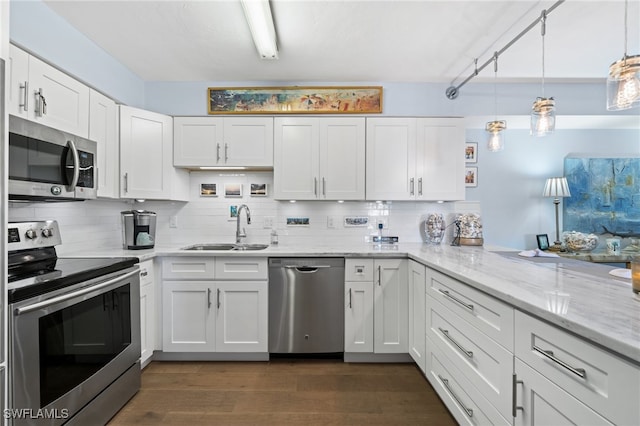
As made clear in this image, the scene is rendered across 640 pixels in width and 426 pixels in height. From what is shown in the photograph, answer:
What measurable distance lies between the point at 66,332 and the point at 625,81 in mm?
2809

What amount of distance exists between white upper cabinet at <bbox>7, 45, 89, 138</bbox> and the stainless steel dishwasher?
5.64 feet

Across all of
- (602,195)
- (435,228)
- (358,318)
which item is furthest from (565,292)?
(602,195)

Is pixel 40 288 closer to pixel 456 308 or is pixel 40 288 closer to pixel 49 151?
pixel 49 151

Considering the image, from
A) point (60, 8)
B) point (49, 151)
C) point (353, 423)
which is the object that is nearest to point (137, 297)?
point (49, 151)

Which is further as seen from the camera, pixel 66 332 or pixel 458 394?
pixel 458 394

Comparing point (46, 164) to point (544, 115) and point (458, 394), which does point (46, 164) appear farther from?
point (544, 115)

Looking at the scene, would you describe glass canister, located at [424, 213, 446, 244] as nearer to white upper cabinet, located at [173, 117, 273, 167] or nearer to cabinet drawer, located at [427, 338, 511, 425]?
cabinet drawer, located at [427, 338, 511, 425]

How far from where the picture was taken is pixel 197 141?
291 centimetres

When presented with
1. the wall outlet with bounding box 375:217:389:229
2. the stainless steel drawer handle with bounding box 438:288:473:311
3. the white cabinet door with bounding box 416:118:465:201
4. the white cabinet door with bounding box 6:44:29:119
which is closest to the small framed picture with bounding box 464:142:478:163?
the white cabinet door with bounding box 416:118:465:201

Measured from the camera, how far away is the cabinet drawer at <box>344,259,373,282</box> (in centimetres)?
257

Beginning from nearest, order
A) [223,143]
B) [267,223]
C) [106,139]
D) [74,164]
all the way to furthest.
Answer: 1. [74,164]
2. [106,139]
3. [223,143]
4. [267,223]

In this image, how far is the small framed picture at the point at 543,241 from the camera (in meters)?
3.37

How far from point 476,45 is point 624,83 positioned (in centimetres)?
135

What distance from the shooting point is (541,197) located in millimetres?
3480
